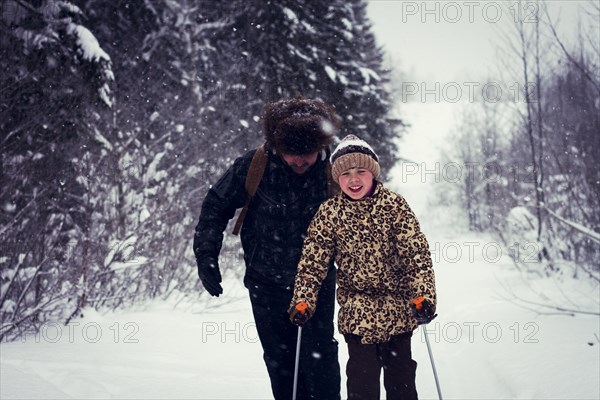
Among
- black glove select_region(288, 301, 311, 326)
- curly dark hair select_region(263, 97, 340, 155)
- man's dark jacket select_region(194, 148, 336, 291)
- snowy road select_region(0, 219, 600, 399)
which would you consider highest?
curly dark hair select_region(263, 97, 340, 155)

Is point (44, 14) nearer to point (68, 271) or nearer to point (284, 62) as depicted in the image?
point (68, 271)

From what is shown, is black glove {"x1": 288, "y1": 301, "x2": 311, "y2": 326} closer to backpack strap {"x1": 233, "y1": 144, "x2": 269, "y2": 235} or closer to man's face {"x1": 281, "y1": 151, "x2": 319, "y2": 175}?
backpack strap {"x1": 233, "y1": 144, "x2": 269, "y2": 235}

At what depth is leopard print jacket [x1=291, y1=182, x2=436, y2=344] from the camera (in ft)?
8.50

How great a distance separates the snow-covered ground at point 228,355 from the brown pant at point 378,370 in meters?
1.24

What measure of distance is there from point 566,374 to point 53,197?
6348 mm

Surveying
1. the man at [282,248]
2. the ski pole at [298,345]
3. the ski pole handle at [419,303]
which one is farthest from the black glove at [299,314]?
the ski pole handle at [419,303]

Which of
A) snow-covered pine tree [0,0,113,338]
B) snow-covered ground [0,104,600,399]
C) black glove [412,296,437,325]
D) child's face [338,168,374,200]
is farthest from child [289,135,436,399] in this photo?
snow-covered pine tree [0,0,113,338]

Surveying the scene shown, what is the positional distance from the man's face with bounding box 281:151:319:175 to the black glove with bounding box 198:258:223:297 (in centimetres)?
74

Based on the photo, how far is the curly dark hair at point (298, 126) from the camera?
261cm

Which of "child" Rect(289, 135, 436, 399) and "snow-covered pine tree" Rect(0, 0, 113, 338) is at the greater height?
"snow-covered pine tree" Rect(0, 0, 113, 338)

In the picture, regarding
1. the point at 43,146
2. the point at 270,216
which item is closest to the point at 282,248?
the point at 270,216

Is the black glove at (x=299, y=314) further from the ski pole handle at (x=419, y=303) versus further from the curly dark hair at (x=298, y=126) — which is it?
the curly dark hair at (x=298, y=126)

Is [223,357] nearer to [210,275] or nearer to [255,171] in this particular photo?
[210,275]

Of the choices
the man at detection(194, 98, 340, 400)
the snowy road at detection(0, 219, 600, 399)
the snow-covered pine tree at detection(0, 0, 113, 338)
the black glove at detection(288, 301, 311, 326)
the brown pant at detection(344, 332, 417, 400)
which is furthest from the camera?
the snow-covered pine tree at detection(0, 0, 113, 338)
